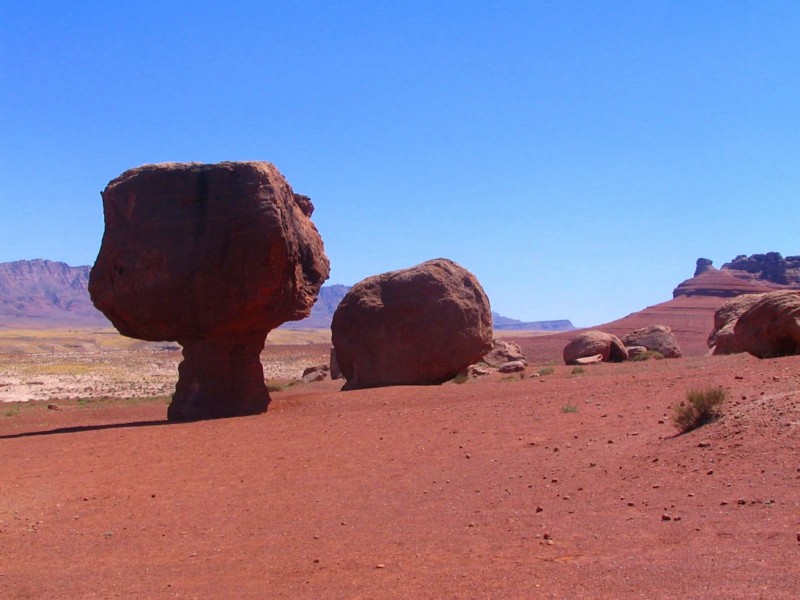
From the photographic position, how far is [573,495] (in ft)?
28.3

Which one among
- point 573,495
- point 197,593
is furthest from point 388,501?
point 197,593

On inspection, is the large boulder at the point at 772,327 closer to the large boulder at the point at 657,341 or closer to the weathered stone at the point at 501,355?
the weathered stone at the point at 501,355

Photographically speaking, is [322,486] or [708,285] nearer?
[322,486]

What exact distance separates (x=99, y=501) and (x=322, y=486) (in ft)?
8.75

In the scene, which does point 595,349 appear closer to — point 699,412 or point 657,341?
point 657,341

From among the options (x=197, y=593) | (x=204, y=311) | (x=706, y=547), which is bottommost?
(x=197, y=593)

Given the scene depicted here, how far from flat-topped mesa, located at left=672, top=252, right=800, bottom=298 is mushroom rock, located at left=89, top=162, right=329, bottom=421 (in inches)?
2930

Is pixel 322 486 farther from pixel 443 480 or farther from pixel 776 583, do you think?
Answer: pixel 776 583

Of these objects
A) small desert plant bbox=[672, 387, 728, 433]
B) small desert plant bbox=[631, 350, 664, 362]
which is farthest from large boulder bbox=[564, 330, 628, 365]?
small desert plant bbox=[672, 387, 728, 433]

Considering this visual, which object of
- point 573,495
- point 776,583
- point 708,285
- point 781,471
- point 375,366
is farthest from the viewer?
point 708,285

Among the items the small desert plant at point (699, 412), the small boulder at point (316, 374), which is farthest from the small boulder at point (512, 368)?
the small desert plant at point (699, 412)

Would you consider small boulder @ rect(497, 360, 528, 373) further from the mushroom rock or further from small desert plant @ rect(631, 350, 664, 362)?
the mushroom rock

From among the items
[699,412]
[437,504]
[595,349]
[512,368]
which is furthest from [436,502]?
[595,349]

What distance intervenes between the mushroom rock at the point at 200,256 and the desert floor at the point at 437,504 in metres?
2.69
